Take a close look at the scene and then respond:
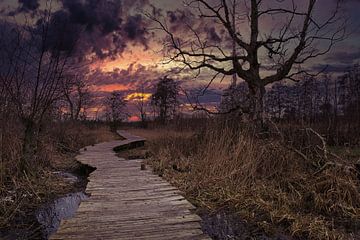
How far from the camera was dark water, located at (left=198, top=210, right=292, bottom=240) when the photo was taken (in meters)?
4.43

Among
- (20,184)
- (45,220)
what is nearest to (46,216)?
(45,220)

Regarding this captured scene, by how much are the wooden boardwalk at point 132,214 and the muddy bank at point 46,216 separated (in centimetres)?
43

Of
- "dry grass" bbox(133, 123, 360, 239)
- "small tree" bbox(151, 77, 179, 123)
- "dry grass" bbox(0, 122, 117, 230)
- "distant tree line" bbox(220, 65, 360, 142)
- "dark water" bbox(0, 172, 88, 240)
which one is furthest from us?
"small tree" bbox(151, 77, 179, 123)

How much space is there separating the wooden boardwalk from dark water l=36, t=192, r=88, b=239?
389 mm

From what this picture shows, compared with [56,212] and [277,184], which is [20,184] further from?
[277,184]

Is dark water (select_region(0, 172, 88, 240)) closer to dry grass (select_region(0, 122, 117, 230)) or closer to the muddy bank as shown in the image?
the muddy bank

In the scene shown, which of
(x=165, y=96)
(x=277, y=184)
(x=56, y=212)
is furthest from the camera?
(x=165, y=96)

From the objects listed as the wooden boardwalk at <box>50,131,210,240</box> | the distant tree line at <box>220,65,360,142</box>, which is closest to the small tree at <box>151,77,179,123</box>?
the distant tree line at <box>220,65,360,142</box>

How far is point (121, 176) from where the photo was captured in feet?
23.7

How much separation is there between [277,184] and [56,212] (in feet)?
12.6

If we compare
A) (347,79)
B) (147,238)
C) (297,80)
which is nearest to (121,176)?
(147,238)

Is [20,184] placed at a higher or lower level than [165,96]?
lower

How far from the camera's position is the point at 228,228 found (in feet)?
15.4

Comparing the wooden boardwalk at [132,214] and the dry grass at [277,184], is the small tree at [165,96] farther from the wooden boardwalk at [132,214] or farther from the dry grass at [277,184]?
the wooden boardwalk at [132,214]
